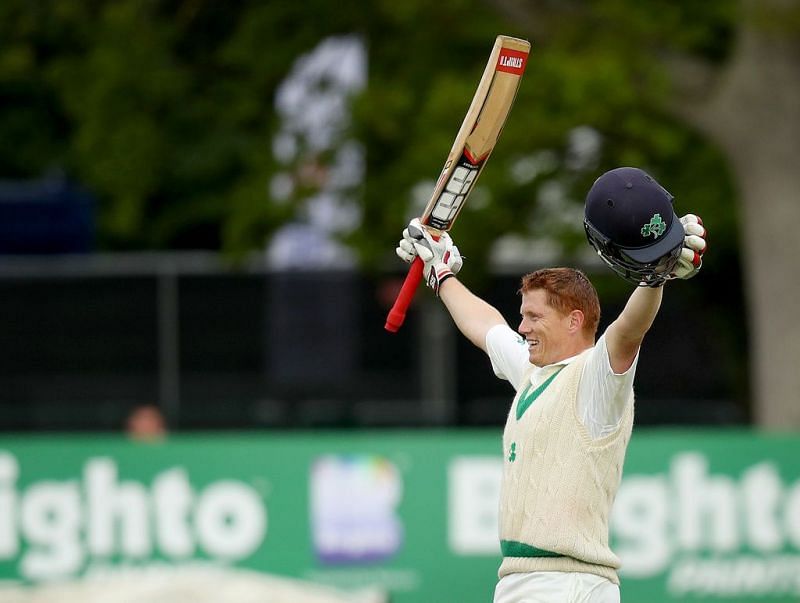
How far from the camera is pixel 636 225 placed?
4.70 meters

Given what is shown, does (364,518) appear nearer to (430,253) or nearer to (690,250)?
(430,253)

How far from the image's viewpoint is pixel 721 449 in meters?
12.8

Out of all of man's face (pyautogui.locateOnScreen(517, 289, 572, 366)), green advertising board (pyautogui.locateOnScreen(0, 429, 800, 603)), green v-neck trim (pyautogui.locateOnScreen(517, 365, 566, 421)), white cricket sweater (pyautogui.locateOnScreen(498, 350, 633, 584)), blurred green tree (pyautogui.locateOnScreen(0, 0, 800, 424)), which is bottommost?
green advertising board (pyautogui.locateOnScreen(0, 429, 800, 603))

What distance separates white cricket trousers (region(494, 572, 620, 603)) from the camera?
17.0 ft

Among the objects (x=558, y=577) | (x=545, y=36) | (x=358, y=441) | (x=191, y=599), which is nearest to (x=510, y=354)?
(x=558, y=577)

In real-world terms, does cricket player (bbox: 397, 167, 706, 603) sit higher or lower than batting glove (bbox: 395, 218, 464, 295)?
lower

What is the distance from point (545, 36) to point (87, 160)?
567 centimetres

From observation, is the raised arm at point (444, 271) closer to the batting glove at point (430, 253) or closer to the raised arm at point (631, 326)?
the batting glove at point (430, 253)

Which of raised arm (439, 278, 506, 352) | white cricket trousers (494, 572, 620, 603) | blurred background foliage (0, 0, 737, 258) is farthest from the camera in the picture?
blurred background foliage (0, 0, 737, 258)

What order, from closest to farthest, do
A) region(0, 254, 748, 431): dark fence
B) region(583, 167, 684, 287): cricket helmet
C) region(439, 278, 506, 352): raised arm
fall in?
region(583, 167, 684, 287): cricket helmet
region(439, 278, 506, 352): raised arm
region(0, 254, 748, 431): dark fence

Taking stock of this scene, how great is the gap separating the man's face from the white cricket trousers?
0.71 meters

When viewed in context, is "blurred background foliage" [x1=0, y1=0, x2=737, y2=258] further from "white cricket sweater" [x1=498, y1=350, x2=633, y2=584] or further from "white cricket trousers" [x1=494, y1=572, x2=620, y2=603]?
"white cricket trousers" [x1=494, y1=572, x2=620, y2=603]

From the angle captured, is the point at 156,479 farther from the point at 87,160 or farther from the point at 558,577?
the point at 558,577

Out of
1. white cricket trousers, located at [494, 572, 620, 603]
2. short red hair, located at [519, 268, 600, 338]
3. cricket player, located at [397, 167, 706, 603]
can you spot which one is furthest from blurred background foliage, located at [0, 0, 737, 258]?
white cricket trousers, located at [494, 572, 620, 603]
